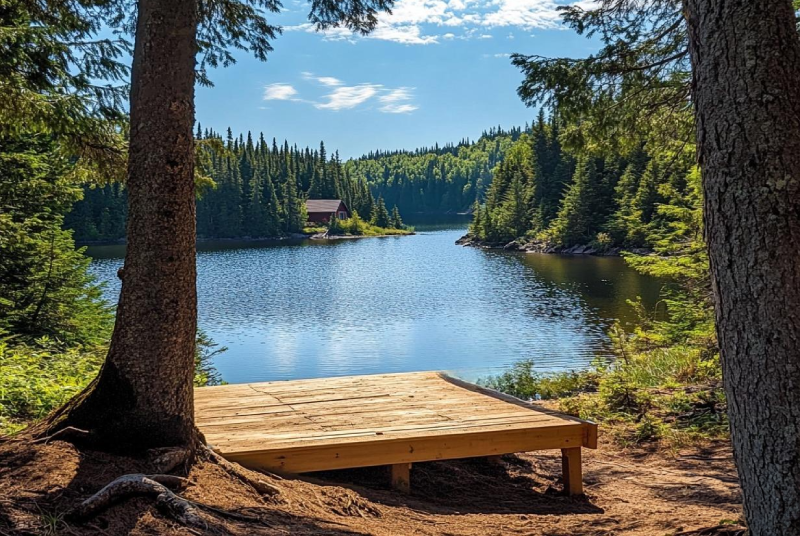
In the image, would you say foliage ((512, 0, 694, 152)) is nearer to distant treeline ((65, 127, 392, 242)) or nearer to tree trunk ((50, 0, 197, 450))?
tree trunk ((50, 0, 197, 450))

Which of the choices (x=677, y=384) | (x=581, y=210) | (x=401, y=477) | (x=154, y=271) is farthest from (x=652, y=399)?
(x=581, y=210)

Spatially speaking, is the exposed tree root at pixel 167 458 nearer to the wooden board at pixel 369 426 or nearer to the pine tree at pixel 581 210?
the wooden board at pixel 369 426

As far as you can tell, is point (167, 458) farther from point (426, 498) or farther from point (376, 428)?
point (426, 498)

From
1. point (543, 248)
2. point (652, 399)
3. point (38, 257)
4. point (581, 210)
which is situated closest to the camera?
point (652, 399)

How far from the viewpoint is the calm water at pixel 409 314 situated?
16578 millimetres

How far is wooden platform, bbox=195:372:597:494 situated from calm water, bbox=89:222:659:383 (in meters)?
8.03

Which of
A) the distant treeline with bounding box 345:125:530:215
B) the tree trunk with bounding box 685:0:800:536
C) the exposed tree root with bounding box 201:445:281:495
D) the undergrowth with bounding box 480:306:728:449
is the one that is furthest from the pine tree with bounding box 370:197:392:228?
the tree trunk with bounding box 685:0:800:536

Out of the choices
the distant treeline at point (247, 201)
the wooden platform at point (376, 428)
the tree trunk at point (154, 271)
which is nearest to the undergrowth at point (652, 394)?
the wooden platform at point (376, 428)

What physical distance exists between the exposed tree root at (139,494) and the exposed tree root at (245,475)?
27.7 inches

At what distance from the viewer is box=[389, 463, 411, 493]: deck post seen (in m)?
4.73

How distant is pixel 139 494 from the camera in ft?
10.4

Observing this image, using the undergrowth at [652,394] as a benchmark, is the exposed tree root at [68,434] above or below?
above

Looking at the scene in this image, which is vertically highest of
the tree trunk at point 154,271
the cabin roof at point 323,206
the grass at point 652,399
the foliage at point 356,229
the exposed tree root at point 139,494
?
the cabin roof at point 323,206

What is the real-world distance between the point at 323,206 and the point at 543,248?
50.2 metres
